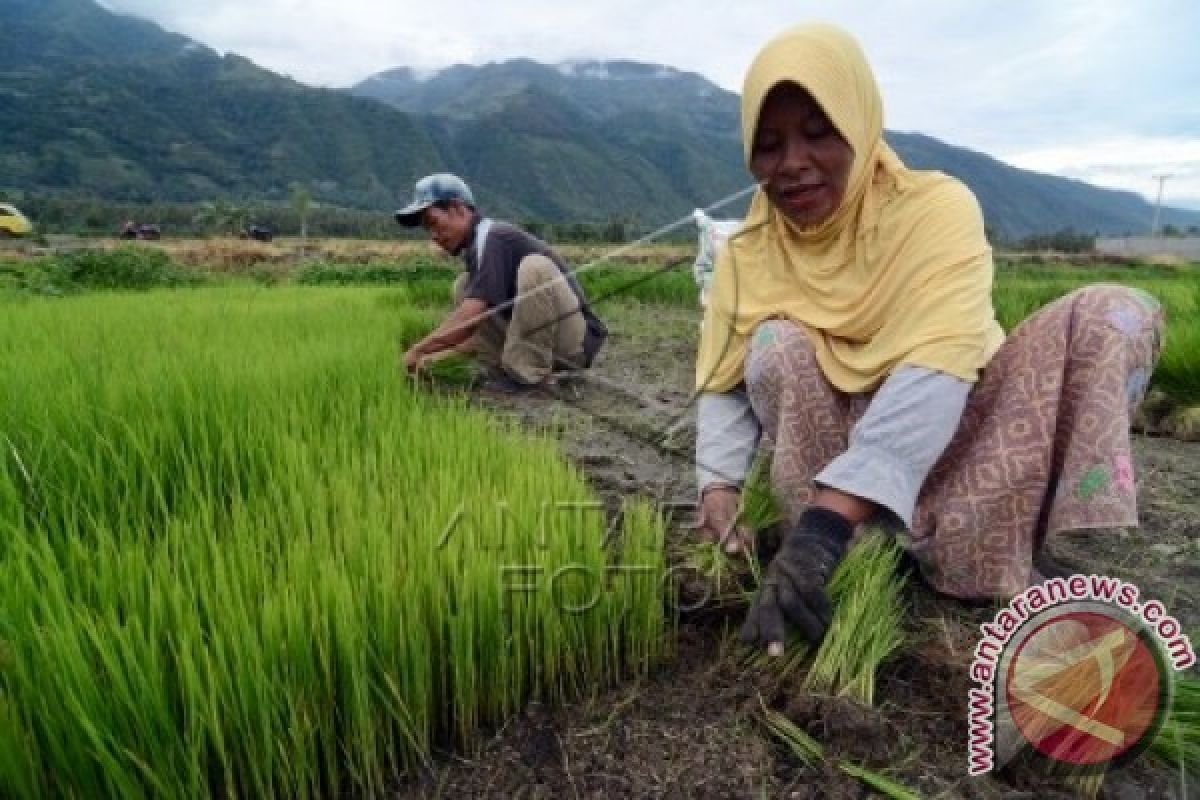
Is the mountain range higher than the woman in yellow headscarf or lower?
higher

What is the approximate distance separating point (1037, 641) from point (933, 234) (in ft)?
2.53

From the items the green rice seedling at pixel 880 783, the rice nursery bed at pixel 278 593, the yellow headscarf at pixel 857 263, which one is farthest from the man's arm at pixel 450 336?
the green rice seedling at pixel 880 783

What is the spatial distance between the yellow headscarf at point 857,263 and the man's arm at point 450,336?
161 centimetres

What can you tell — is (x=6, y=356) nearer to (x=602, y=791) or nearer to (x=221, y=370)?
(x=221, y=370)

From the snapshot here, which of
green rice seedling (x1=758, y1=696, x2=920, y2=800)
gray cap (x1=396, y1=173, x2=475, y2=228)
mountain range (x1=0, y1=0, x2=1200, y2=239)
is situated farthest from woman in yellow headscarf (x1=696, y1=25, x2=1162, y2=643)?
mountain range (x1=0, y1=0, x2=1200, y2=239)

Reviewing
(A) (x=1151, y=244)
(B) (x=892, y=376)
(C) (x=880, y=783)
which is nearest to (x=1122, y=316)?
(B) (x=892, y=376)

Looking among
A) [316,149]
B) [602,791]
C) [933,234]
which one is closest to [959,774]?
[602,791]

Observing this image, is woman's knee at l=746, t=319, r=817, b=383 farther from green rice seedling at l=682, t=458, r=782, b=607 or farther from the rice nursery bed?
the rice nursery bed

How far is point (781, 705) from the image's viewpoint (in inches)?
49.3

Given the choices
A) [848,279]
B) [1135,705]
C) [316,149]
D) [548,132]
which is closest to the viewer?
[1135,705]

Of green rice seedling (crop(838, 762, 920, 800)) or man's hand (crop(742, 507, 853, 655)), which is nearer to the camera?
green rice seedling (crop(838, 762, 920, 800))

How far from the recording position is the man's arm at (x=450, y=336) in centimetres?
336

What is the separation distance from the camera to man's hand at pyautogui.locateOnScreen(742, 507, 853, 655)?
4.07 ft

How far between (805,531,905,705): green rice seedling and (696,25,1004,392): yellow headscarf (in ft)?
1.18
